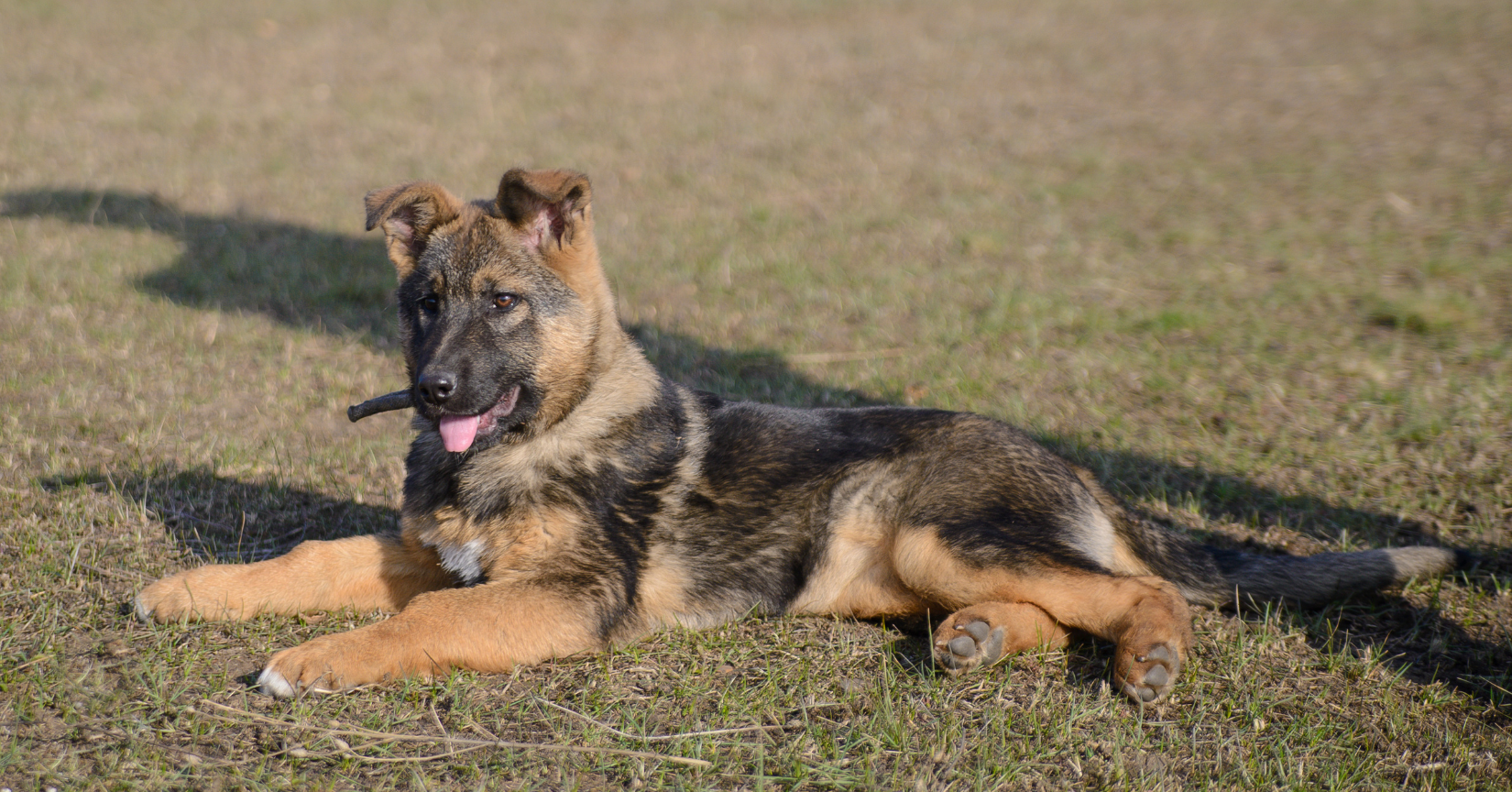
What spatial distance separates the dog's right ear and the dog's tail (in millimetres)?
3000

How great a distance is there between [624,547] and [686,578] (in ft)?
0.98

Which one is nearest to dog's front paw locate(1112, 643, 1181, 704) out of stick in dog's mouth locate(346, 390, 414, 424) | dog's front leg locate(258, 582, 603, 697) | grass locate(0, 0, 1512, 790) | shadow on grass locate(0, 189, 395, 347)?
grass locate(0, 0, 1512, 790)

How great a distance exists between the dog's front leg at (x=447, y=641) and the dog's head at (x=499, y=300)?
649mm

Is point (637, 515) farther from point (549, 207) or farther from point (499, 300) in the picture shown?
point (549, 207)

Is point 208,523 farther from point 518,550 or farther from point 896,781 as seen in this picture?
point 896,781

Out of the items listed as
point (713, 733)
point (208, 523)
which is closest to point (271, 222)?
point (208, 523)

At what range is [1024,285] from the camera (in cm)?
920

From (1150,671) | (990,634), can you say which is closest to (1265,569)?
(1150,671)

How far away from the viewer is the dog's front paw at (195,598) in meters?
4.20

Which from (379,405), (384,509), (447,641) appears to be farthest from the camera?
(384,509)

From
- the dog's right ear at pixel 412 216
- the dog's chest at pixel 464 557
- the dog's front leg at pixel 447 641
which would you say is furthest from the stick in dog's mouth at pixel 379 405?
the dog's front leg at pixel 447 641

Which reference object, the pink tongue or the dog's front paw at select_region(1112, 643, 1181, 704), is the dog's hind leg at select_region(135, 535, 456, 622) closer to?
the pink tongue

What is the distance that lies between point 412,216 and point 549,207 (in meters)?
0.60

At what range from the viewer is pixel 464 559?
14.1ft
